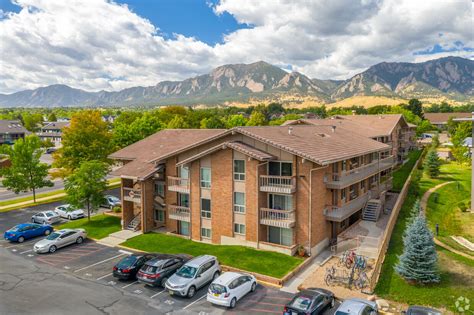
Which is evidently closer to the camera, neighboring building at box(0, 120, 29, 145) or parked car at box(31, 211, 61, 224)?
parked car at box(31, 211, 61, 224)

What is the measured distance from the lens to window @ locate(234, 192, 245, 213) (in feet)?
96.6

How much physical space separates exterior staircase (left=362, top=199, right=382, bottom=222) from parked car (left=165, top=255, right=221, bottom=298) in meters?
19.0

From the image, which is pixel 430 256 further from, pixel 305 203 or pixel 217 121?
pixel 217 121

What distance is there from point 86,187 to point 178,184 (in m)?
11.0

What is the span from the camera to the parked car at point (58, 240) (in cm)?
3012

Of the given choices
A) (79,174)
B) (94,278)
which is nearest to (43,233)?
(79,174)

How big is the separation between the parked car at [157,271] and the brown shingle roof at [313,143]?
1184cm

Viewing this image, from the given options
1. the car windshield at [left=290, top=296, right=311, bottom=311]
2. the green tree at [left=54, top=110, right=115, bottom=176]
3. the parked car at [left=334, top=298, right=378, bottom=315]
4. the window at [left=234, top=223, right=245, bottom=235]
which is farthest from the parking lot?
the green tree at [left=54, top=110, right=115, bottom=176]

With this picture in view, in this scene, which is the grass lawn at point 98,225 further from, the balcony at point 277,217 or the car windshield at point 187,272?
the balcony at point 277,217

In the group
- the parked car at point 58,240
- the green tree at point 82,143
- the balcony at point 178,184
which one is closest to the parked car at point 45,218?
the parked car at point 58,240

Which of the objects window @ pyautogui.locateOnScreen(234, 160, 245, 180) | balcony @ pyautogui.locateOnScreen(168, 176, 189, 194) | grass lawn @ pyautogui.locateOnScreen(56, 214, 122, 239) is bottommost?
grass lawn @ pyautogui.locateOnScreen(56, 214, 122, 239)

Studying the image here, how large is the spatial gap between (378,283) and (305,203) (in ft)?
25.5

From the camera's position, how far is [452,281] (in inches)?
888

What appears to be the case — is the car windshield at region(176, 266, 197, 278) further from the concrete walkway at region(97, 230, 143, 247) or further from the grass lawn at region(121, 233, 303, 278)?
the concrete walkway at region(97, 230, 143, 247)
